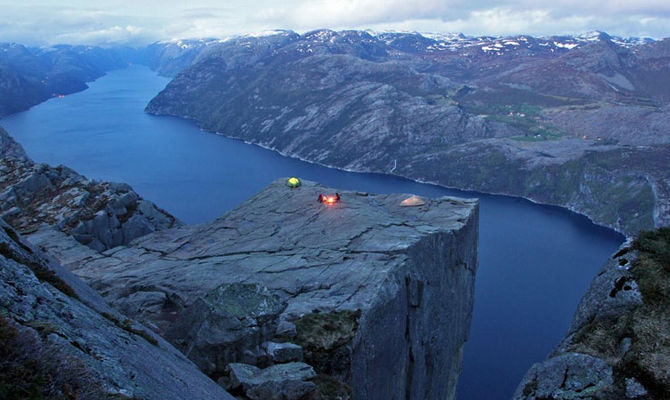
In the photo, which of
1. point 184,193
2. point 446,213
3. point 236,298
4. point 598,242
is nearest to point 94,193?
point 236,298

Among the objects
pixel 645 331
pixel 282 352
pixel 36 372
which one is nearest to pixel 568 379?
pixel 645 331

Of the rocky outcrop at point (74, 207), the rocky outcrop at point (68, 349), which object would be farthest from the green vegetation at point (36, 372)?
the rocky outcrop at point (74, 207)

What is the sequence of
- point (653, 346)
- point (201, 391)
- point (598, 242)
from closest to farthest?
point (201, 391) < point (653, 346) < point (598, 242)

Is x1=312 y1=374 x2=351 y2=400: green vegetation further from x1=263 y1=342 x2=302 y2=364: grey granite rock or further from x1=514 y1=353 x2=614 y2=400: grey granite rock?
x1=514 y1=353 x2=614 y2=400: grey granite rock

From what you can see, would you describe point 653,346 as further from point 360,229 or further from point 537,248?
point 537,248

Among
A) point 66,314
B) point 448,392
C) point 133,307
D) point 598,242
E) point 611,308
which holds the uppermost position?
point 66,314

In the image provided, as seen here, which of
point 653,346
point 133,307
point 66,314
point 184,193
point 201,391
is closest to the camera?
point 66,314

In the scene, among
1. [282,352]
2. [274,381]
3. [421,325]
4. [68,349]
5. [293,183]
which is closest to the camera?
[68,349]

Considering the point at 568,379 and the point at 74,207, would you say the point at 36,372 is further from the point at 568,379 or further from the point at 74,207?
the point at 74,207
